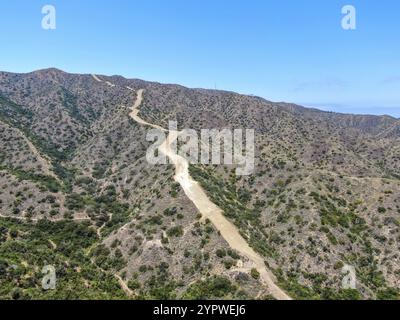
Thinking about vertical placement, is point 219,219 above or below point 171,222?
above

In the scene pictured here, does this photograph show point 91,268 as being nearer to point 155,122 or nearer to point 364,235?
point 364,235

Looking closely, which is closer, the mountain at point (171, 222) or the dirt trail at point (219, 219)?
the dirt trail at point (219, 219)

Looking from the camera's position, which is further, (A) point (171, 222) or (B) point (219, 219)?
(A) point (171, 222)

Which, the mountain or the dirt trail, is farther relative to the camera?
the mountain

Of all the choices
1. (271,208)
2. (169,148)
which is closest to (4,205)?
(169,148)

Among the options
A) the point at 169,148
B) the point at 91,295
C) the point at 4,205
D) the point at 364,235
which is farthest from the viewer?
the point at 169,148
